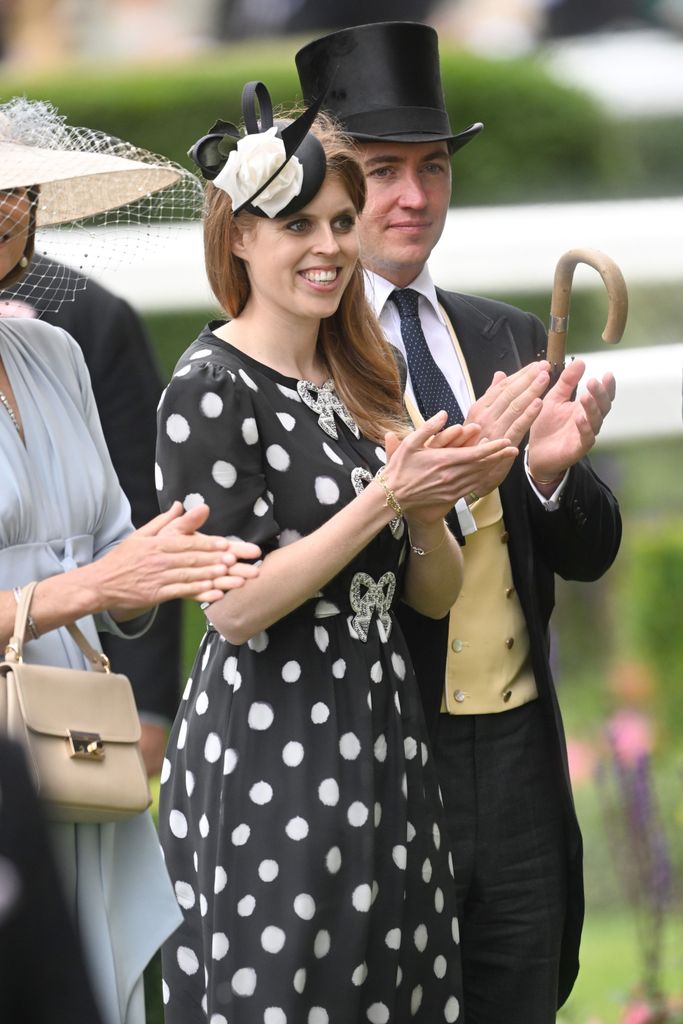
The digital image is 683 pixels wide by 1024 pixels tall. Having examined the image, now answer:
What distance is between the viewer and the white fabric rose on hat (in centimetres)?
277

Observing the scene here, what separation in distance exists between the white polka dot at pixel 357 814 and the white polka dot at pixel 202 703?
0.28m

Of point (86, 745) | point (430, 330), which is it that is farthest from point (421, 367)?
point (86, 745)

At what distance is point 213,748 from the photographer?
9.20 ft

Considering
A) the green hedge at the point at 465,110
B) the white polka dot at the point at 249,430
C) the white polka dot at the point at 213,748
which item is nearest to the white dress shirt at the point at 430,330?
the white polka dot at the point at 249,430

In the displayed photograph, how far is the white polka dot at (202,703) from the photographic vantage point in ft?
9.32

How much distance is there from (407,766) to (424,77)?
1289 millimetres

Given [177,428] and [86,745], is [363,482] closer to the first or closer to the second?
[177,428]

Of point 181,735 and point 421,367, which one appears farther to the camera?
point 421,367

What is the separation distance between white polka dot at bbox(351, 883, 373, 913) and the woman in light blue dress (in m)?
0.28

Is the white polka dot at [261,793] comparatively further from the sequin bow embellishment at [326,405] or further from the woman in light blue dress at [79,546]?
the sequin bow embellishment at [326,405]

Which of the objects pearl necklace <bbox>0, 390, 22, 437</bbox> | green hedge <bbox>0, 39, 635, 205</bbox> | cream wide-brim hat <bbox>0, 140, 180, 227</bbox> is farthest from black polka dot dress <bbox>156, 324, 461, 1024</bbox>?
green hedge <bbox>0, 39, 635, 205</bbox>

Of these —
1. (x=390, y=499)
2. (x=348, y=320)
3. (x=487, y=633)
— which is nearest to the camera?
(x=390, y=499)

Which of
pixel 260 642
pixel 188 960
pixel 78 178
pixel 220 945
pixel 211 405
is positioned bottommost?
pixel 188 960

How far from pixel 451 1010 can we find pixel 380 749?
470mm
